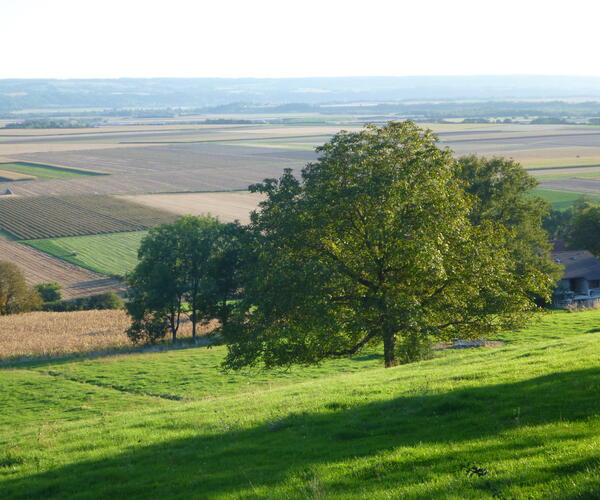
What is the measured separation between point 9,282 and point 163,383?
150 ft

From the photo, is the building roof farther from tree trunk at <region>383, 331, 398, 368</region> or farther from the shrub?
tree trunk at <region>383, 331, 398, 368</region>

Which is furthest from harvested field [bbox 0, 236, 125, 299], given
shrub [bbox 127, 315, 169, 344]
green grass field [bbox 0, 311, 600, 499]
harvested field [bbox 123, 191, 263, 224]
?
green grass field [bbox 0, 311, 600, 499]

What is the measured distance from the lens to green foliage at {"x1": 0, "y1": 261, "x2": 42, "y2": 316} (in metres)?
77.4

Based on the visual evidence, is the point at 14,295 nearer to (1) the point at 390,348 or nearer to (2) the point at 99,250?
(2) the point at 99,250

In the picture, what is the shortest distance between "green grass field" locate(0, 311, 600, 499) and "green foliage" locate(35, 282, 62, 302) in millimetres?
64665

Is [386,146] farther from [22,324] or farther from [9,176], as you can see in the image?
[9,176]

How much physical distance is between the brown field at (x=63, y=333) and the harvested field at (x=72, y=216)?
49.6 m

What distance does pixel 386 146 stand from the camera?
30.7 meters

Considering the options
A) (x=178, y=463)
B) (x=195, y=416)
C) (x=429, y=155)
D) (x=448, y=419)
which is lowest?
(x=195, y=416)

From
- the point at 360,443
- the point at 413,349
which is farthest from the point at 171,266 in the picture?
the point at 360,443

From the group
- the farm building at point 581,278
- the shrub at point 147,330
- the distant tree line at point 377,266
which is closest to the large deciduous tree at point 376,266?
the distant tree line at point 377,266

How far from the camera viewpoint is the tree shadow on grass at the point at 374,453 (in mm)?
11031

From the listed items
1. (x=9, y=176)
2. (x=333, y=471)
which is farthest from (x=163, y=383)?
(x=9, y=176)

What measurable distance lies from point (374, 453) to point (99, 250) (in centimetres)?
9950
